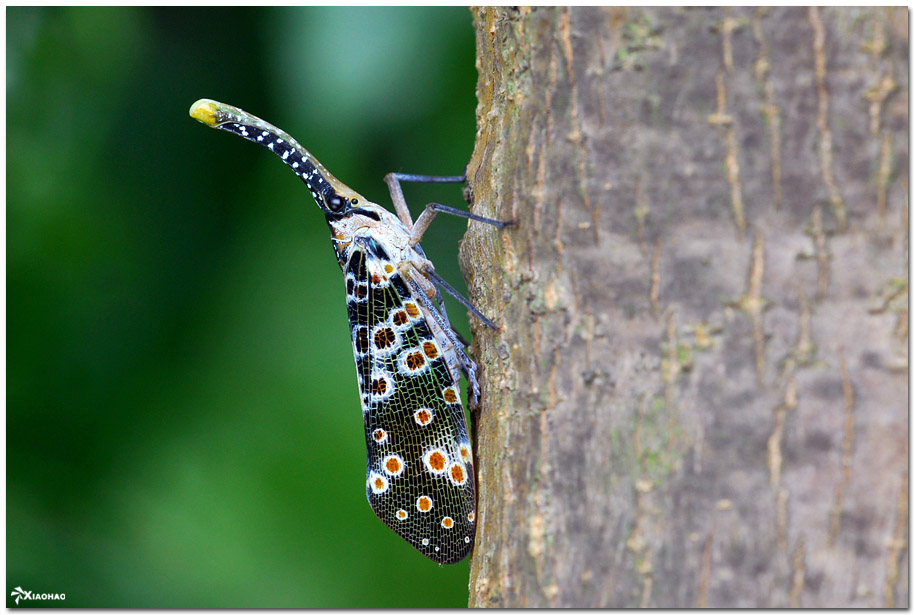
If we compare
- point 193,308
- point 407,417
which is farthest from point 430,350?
point 193,308

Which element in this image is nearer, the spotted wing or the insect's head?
the spotted wing

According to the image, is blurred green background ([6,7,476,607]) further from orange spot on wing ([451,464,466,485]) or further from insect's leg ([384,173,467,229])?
orange spot on wing ([451,464,466,485])

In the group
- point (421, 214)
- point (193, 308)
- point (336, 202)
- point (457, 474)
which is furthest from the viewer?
point (193, 308)

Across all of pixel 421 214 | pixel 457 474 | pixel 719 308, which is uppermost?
pixel 421 214

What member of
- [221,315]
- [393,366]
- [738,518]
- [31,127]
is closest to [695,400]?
[738,518]

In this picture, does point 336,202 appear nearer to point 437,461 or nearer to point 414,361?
point 414,361

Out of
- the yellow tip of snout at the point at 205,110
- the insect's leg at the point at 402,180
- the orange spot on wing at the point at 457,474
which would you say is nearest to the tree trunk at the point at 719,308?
the orange spot on wing at the point at 457,474

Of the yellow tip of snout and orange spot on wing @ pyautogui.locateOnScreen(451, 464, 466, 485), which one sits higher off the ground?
the yellow tip of snout

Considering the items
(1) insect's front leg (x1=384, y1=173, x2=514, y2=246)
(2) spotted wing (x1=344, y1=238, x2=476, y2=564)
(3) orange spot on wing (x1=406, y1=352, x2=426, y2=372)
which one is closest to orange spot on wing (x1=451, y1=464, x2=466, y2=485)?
(2) spotted wing (x1=344, y1=238, x2=476, y2=564)
